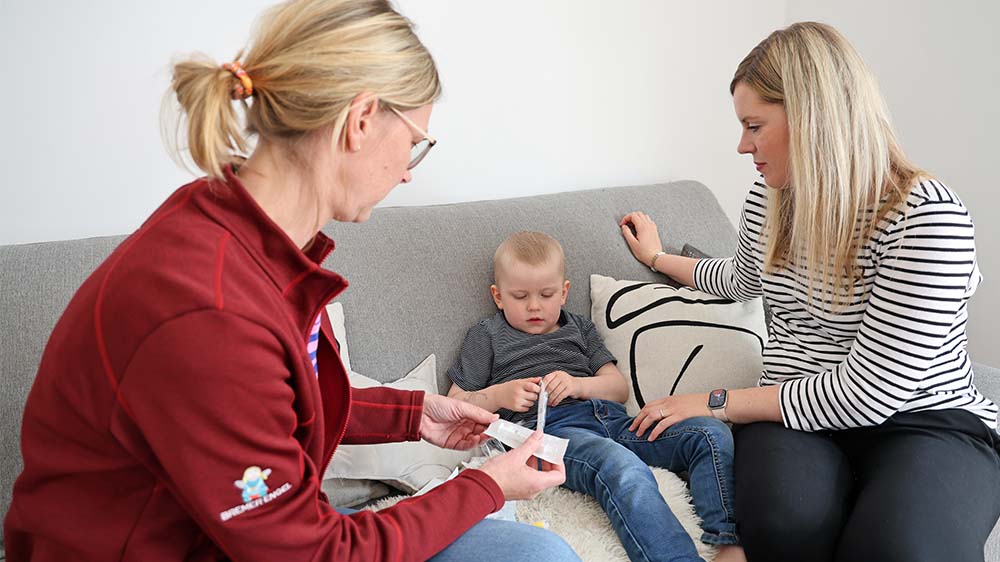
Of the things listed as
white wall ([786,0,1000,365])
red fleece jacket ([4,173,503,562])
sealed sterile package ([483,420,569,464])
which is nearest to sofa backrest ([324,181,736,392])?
sealed sterile package ([483,420,569,464])

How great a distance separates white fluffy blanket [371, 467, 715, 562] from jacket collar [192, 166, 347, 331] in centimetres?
69

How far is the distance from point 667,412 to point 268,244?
1035mm

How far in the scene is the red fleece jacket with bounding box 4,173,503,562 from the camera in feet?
2.78

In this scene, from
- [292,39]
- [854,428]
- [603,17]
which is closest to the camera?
[292,39]

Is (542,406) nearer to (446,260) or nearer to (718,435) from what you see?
(718,435)

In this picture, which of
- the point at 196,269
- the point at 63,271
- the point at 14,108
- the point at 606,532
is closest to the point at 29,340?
the point at 63,271

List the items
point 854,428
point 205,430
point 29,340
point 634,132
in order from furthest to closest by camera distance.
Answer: point 634,132, point 854,428, point 29,340, point 205,430

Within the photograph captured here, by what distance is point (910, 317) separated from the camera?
1448mm

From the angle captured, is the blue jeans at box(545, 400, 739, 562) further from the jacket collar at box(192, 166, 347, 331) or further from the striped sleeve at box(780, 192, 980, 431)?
the jacket collar at box(192, 166, 347, 331)

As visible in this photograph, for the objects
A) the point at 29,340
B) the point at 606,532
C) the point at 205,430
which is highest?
the point at 205,430

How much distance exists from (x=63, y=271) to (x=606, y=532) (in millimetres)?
1105

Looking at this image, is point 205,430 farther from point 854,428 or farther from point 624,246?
point 624,246

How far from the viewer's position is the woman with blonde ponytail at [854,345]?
1407 millimetres

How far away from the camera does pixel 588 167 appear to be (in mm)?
2625
